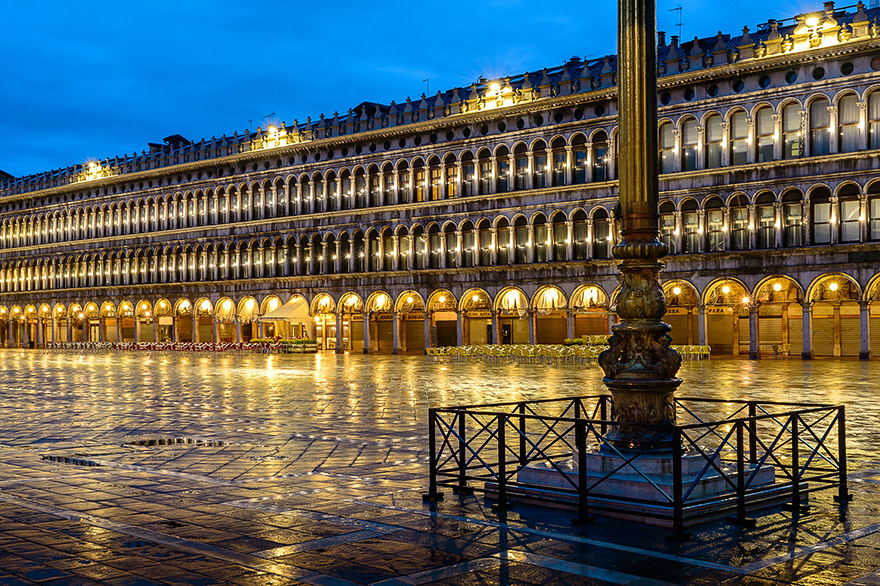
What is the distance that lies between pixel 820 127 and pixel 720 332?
10138 millimetres

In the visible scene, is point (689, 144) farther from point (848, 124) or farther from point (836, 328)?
point (836, 328)

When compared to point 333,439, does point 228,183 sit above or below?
above

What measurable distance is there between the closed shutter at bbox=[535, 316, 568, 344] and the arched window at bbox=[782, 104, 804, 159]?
1367 centimetres

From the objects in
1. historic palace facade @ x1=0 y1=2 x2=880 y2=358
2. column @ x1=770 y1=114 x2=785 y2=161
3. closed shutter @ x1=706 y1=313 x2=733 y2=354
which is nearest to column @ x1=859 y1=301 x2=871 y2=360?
historic palace facade @ x1=0 y1=2 x2=880 y2=358

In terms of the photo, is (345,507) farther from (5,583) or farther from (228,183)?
(228,183)

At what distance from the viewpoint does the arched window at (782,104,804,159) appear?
40.8 meters

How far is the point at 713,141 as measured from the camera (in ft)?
142

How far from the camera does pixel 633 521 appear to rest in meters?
8.56

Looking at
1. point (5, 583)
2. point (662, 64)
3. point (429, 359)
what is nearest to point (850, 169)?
point (662, 64)

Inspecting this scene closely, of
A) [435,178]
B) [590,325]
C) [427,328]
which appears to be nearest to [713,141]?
[590,325]

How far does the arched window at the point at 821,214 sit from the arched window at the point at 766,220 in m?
1.65

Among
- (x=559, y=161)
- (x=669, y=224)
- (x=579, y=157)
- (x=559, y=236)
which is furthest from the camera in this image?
(x=559, y=161)

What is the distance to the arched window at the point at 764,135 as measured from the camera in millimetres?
41656

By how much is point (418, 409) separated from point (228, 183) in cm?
4604
